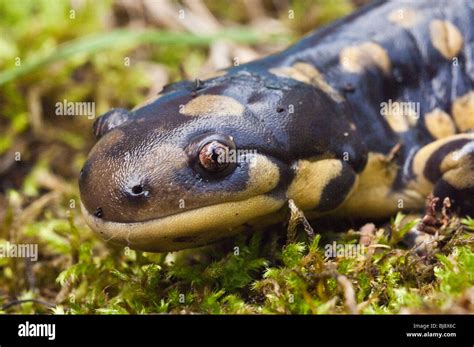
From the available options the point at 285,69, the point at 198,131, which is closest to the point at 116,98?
the point at 285,69

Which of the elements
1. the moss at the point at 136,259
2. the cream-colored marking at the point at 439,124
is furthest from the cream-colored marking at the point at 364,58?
the moss at the point at 136,259

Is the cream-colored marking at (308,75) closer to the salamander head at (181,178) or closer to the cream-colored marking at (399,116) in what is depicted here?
the cream-colored marking at (399,116)

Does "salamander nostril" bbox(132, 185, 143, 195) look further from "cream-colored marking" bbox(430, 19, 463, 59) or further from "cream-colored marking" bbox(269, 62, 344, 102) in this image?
"cream-colored marking" bbox(430, 19, 463, 59)

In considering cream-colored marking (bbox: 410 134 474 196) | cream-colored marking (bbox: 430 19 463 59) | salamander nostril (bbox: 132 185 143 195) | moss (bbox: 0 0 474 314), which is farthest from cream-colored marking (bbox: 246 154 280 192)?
cream-colored marking (bbox: 430 19 463 59)

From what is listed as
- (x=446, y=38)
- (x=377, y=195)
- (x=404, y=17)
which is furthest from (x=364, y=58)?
(x=377, y=195)
